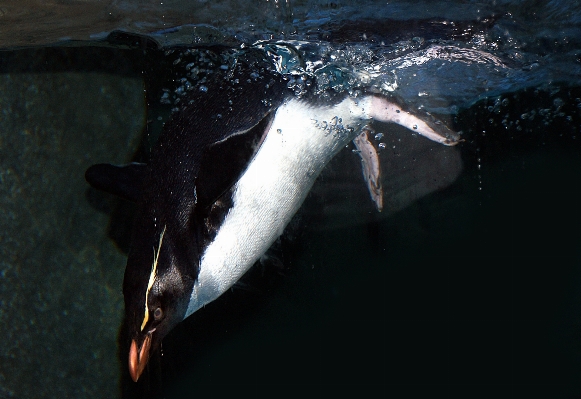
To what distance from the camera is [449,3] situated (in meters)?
1.63

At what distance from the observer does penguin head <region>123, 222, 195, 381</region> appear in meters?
1.27

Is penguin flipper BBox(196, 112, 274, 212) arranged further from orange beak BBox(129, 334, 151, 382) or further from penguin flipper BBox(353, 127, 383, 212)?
penguin flipper BBox(353, 127, 383, 212)

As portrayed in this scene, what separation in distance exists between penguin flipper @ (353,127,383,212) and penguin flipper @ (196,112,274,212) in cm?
73

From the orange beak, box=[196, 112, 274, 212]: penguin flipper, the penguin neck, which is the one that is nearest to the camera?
the orange beak

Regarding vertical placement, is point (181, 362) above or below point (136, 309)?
below

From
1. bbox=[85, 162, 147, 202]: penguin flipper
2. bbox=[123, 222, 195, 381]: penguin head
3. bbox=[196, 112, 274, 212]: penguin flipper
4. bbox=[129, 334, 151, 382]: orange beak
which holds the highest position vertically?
bbox=[196, 112, 274, 212]: penguin flipper

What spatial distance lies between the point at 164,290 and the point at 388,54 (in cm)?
144

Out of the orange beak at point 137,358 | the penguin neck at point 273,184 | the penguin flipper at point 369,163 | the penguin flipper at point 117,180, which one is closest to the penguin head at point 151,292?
the orange beak at point 137,358

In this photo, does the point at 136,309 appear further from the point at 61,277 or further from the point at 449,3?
the point at 449,3

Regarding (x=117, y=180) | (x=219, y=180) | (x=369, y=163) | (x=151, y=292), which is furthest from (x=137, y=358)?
(x=369, y=163)

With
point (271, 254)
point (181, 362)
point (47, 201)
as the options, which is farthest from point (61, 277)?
point (271, 254)

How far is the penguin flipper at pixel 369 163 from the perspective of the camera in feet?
7.18

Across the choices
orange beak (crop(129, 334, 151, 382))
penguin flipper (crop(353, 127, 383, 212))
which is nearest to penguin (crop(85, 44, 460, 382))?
orange beak (crop(129, 334, 151, 382))

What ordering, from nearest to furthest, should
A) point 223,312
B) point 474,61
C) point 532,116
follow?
point 474,61 < point 223,312 < point 532,116
